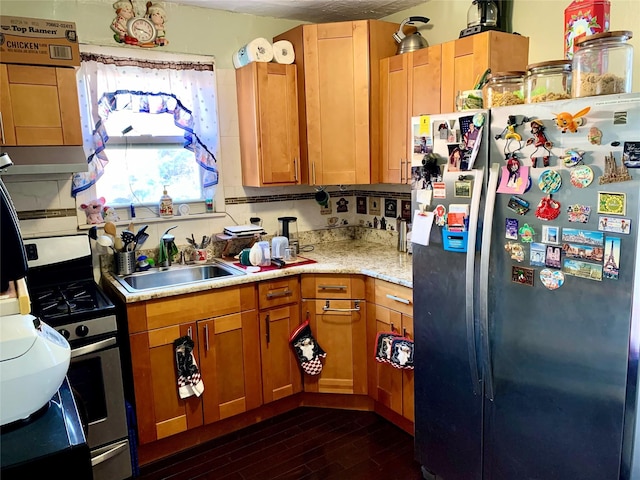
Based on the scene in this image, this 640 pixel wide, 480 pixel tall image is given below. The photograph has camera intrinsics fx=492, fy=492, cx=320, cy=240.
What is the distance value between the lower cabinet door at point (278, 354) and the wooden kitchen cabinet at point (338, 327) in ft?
0.29

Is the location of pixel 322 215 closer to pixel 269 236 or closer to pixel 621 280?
pixel 269 236

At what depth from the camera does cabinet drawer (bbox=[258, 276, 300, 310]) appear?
2824mm

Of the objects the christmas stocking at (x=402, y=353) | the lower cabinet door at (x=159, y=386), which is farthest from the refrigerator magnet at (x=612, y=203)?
the lower cabinet door at (x=159, y=386)

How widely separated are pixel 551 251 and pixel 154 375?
1958mm

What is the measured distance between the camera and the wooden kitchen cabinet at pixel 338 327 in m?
2.90

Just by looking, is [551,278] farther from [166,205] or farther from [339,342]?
[166,205]

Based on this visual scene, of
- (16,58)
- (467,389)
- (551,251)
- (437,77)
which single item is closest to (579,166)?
(551,251)

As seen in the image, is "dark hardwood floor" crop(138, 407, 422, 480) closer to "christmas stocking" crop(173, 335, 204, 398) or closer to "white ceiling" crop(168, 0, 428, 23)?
"christmas stocking" crop(173, 335, 204, 398)

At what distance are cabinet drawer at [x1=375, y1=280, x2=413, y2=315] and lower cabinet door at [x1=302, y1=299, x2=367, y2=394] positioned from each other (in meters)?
0.20

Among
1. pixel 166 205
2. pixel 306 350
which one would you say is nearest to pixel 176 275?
pixel 166 205

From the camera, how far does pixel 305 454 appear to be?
261cm

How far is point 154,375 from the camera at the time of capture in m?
2.53

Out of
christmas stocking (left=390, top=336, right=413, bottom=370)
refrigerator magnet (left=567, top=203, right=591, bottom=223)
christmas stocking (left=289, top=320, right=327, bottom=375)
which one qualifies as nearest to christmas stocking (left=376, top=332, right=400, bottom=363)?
christmas stocking (left=390, top=336, right=413, bottom=370)

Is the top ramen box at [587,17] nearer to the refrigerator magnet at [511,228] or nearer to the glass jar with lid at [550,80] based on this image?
the glass jar with lid at [550,80]
